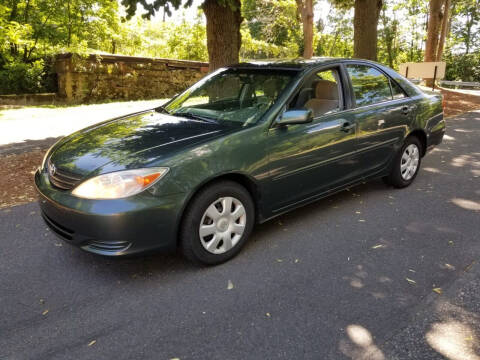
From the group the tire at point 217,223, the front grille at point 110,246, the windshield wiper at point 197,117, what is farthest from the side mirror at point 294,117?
the front grille at point 110,246

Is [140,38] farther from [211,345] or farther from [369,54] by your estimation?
[211,345]

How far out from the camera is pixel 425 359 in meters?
2.42

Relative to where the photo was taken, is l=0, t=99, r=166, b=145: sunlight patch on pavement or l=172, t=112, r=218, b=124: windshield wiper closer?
l=172, t=112, r=218, b=124: windshield wiper

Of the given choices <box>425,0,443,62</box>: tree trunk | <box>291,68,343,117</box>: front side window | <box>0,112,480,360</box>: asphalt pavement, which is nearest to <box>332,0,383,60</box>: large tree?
<box>291,68,343,117</box>: front side window

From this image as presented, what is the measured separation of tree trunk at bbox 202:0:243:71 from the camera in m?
7.26

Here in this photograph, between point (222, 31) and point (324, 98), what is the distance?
378 centimetres

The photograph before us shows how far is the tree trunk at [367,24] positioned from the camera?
33.0ft

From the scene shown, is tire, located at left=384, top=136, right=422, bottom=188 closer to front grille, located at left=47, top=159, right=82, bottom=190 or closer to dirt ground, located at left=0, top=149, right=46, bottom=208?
front grille, located at left=47, top=159, right=82, bottom=190

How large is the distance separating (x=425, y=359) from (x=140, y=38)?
825 inches

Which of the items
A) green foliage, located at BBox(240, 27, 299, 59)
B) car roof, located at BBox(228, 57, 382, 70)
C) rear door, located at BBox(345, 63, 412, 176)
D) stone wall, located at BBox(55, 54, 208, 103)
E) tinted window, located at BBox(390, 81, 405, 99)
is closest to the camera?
car roof, located at BBox(228, 57, 382, 70)

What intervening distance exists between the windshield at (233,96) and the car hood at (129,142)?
22cm

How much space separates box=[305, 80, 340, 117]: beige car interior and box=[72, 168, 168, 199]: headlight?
5.96ft

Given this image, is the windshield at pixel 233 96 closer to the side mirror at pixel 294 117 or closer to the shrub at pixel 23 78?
the side mirror at pixel 294 117

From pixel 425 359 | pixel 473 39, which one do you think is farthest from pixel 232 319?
pixel 473 39
